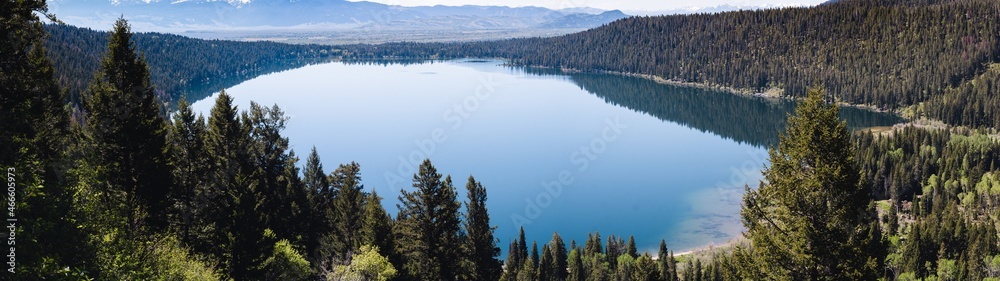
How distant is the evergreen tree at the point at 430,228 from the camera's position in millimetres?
35906

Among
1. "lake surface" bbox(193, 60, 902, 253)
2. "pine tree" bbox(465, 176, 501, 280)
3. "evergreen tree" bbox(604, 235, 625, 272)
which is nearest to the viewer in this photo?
"pine tree" bbox(465, 176, 501, 280)

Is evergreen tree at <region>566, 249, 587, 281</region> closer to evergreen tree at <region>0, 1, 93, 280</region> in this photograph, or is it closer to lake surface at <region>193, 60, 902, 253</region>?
lake surface at <region>193, 60, 902, 253</region>

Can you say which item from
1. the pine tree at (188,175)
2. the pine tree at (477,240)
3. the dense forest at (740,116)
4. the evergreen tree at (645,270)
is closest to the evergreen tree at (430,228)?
the pine tree at (477,240)

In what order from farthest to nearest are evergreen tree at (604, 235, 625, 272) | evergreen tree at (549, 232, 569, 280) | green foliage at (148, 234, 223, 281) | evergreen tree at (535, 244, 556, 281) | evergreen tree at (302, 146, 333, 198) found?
evergreen tree at (604, 235, 625, 272) → evergreen tree at (549, 232, 569, 280) → evergreen tree at (535, 244, 556, 281) → evergreen tree at (302, 146, 333, 198) → green foliage at (148, 234, 223, 281)

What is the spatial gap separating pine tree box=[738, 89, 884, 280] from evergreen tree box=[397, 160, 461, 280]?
19.1 meters

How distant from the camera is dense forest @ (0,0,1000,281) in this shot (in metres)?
17.1

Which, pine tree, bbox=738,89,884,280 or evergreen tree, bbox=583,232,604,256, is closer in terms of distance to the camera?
pine tree, bbox=738,89,884,280

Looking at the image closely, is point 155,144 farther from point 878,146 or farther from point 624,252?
point 878,146

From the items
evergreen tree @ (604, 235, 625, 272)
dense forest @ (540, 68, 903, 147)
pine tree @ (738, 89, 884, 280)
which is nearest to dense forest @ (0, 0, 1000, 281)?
pine tree @ (738, 89, 884, 280)

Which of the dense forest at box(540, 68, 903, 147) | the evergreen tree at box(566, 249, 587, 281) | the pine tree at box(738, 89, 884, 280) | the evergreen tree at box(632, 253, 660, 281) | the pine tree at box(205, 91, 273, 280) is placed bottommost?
the evergreen tree at box(566, 249, 587, 281)

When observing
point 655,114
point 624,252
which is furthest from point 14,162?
point 655,114

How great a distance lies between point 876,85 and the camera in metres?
182

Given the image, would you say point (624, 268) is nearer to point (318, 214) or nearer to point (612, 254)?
point (612, 254)

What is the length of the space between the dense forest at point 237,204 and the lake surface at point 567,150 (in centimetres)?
2306
